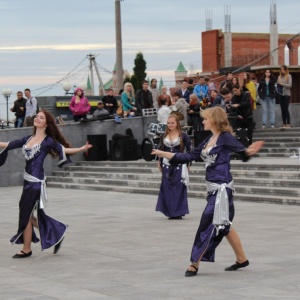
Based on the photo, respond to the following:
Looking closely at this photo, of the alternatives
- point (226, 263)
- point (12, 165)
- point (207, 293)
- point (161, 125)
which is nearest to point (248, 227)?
point (226, 263)

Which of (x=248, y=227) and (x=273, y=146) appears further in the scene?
(x=273, y=146)

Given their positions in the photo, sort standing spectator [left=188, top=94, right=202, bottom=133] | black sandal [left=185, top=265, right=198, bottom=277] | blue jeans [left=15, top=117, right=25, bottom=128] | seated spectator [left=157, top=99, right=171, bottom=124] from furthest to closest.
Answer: blue jeans [left=15, top=117, right=25, bottom=128], standing spectator [left=188, top=94, right=202, bottom=133], seated spectator [left=157, top=99, right=171, bottom=124], black sandal [left=185, top=265, right=198, bottom=277]

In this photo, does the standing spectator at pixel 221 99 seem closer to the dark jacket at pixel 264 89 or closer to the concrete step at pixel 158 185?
the concrete step at pixel 158 185

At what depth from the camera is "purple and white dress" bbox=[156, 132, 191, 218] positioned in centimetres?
1489

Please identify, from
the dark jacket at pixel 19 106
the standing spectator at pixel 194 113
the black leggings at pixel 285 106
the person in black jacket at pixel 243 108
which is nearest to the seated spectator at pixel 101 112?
the dark jacket at pixel 19 106

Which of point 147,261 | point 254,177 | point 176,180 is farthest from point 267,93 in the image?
point 147,261

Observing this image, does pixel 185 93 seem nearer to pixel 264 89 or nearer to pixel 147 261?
pixel 264 89

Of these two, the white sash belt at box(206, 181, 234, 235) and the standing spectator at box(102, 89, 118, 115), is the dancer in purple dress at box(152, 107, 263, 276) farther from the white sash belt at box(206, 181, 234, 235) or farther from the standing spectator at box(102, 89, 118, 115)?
the standing spectator at box(102, 89, 118, 115)

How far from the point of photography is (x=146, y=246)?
11.5 metres

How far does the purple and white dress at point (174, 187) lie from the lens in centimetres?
1489

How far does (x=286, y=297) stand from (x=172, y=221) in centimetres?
679

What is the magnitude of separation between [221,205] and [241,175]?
10.3 metres

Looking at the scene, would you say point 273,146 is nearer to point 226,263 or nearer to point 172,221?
point 172,221

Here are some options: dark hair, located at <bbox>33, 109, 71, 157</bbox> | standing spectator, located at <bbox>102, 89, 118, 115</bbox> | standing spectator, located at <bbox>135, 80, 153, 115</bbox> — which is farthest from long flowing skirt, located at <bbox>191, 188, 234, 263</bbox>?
standing spectator, located at <bbox>102, 89, 118, 115</bbox>
